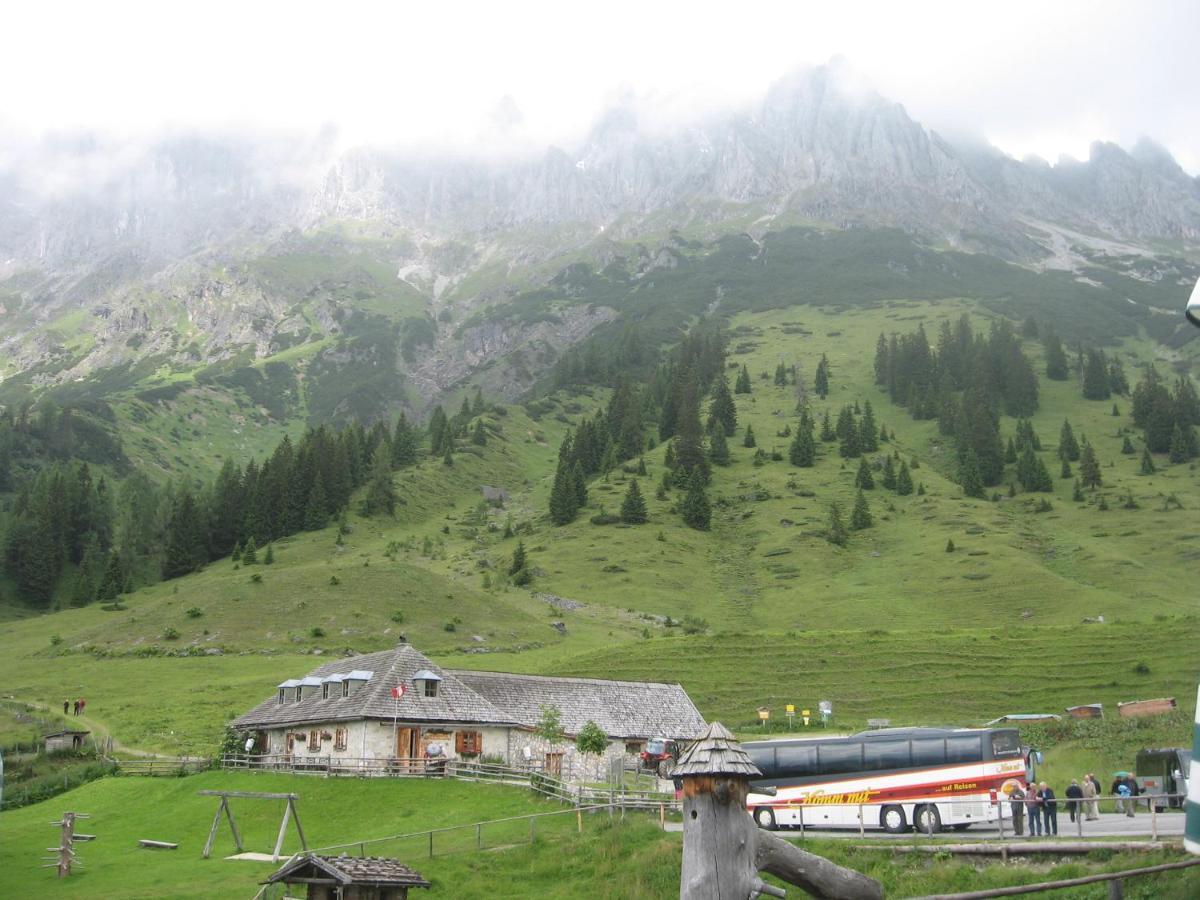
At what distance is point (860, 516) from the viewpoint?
5615 inches

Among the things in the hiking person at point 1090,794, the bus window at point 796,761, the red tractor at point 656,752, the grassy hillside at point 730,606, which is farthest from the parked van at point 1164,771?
the grassy hillside at point 730,606

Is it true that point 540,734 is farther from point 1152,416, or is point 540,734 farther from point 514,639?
point 1152,416

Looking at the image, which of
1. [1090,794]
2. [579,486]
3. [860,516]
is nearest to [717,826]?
[1090,794]

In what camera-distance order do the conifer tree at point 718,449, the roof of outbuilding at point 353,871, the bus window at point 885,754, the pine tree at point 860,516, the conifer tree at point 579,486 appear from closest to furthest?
the roof of outbuilding at point 353,871 → the bus window at point 885,754 → the pine tree at point 860,516 → the conifer tree at point 579,486 → the conifer tree at point 718,449

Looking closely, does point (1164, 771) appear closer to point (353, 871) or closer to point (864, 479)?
point (353, 871)

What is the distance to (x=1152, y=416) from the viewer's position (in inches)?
6929

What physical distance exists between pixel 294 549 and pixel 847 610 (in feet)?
256

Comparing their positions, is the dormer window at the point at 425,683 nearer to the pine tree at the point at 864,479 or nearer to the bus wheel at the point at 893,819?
the bus wheel at the point at 893,819

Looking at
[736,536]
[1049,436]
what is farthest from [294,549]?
[1049,436]

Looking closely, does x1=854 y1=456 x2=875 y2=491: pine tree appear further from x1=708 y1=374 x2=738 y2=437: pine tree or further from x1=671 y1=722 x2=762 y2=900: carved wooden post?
x1=671 y1=722 x2=762 y2=900: carved wooden post

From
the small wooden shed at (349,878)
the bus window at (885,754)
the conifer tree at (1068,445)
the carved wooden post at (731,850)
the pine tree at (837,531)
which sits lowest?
the small wooden shed at (349,878)

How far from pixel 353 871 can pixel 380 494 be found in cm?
14667

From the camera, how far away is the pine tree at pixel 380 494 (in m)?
160

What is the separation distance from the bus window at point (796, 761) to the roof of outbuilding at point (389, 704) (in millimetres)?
21455
